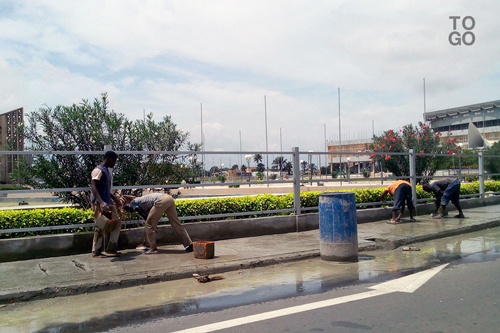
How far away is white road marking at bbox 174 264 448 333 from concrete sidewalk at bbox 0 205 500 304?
2.15 m

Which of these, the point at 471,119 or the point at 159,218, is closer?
the point at 159,218

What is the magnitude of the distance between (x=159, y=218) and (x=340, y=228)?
11.0 ft

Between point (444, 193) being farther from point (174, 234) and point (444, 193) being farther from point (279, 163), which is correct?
point (174, 234)

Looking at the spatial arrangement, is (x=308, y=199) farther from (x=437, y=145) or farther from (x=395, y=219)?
(x=437, y=145)

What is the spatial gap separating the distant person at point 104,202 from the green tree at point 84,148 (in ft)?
6.67

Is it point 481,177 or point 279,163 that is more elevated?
→ point 279,163

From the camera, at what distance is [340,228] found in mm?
7727

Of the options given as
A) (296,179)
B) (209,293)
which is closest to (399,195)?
(296,179)

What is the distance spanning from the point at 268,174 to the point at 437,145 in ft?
47.1

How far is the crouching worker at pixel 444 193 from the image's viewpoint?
12633mm

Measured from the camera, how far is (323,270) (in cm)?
714

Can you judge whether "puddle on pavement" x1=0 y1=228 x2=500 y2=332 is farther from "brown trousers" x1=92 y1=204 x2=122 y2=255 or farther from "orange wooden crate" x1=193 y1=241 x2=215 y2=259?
"brown trousers" x1=92 y1=204 x2=122 y2=255

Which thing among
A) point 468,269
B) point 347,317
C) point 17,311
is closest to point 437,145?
point 468,269

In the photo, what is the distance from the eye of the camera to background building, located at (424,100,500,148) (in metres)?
78.1
